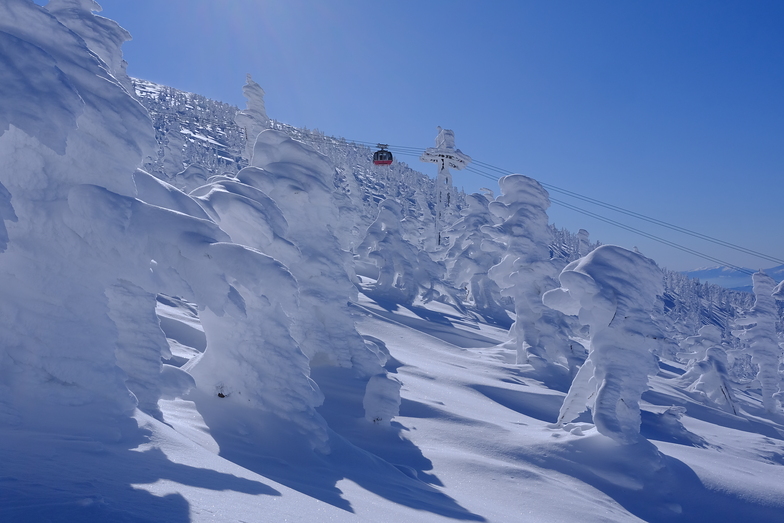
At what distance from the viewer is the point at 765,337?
2925 cm

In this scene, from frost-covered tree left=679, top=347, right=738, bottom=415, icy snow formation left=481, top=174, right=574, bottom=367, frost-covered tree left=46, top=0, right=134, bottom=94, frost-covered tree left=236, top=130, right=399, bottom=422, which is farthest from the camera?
frost-covered tree left=679, top=347, right=738, bottom=415

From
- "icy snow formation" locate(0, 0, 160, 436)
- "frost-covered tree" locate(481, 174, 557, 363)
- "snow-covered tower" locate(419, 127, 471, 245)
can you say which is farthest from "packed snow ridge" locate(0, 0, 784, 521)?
"snow-covered tower" locate(419, 127, 471, 245)

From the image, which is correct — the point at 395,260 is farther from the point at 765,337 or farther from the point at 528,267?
the point at 765,337

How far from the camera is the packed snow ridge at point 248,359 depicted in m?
4.84

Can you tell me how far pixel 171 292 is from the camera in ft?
19.9

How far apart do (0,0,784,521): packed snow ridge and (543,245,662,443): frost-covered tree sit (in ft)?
0.17

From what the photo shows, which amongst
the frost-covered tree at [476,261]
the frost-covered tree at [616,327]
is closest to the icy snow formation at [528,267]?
the frost-covered tree at [616,327]

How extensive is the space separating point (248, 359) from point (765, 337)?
101ft

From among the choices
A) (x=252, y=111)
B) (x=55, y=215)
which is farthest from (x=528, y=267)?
(x=55, y=215)

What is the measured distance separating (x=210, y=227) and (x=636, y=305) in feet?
34.5

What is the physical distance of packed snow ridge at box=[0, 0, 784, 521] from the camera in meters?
4.84

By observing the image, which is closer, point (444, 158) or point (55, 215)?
point (55, 215)

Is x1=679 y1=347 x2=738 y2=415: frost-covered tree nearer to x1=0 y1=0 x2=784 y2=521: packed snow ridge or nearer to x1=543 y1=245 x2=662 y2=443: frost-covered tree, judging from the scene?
x1=0 y1=0 x2=784 y2=521: packed snow ridge

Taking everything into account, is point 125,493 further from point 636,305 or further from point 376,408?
point 636,305
